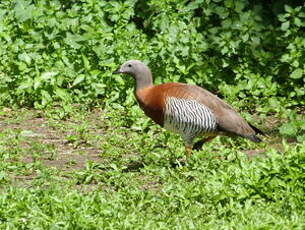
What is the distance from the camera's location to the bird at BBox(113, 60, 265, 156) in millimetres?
8797

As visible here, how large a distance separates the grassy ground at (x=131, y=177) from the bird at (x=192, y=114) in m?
0.20

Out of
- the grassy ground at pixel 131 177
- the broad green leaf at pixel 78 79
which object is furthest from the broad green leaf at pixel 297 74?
the broad green leaf at pixel 78 79

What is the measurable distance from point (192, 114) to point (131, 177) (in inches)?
36.7

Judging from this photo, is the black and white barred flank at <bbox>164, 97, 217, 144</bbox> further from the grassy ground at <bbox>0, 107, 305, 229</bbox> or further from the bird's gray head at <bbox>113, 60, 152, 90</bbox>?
the bird's gray head at <bbox>113, 60, 152, 90</bbox>

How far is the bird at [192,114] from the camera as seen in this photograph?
346 inches

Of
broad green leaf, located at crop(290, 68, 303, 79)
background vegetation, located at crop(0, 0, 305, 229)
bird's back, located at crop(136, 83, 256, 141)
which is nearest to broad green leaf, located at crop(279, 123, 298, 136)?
background vegetation, located at crop(0, 0, 305, 229)

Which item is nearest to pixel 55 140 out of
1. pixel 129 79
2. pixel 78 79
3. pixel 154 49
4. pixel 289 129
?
pixel 78 79

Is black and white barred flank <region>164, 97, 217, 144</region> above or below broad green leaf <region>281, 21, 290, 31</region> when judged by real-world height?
below

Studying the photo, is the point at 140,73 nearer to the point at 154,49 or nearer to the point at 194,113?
the point at 194,113

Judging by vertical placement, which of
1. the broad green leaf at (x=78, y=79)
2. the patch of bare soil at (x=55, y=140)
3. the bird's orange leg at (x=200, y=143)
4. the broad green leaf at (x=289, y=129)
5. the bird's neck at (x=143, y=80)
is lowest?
the patch of bare soil at (x=55, y=140)

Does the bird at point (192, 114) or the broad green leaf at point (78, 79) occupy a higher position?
the bird at point (192, 114)

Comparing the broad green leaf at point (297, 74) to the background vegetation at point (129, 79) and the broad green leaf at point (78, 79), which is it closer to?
the background vegetation at point (129, 79)

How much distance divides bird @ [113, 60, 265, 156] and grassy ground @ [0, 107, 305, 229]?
197 mm

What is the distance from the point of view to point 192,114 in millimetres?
8812
